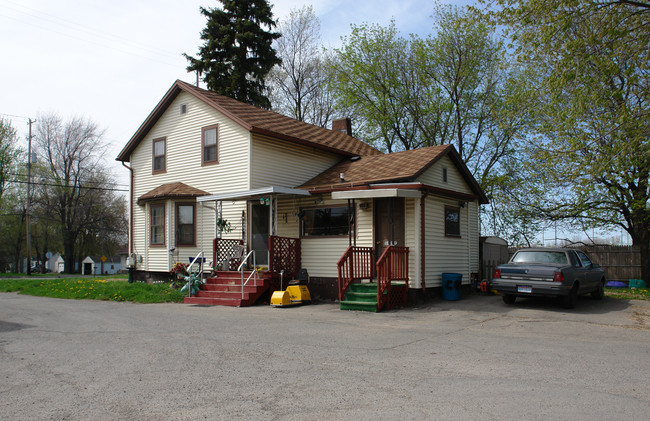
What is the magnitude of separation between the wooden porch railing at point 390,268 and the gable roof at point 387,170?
89.5 inches

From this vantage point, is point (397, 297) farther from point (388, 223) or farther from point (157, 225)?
point (157, 225)

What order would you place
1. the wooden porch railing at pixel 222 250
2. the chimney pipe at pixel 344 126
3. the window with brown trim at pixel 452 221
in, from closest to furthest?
the window with brown trim at pixel 452 221
the wooden porch railing at pixel 222 250
the chimney pipe at pixel 344 126

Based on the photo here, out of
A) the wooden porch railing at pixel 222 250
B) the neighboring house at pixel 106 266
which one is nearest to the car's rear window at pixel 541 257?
the wooden porch railing at pixel 222 250

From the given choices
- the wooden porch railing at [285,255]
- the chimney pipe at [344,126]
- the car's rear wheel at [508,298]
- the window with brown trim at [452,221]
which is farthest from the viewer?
the chimney pipe at [344,126]

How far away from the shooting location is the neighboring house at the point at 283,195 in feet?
47.5

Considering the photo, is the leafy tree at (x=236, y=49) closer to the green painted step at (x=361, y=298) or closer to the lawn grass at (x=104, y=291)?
the lawn grass at (x=104, y=291)

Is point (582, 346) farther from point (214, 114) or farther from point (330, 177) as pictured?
point (214, 114)

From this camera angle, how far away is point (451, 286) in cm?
1459

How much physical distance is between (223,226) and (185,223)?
7.06ft

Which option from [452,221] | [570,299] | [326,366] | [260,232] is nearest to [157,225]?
[260,232]

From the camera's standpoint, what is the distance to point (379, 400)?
→ 521 cm

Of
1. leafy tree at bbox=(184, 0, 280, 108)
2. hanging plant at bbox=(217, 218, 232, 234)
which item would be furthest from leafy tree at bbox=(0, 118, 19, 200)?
hanging plant at bbox=(217, 218, 232, 234)

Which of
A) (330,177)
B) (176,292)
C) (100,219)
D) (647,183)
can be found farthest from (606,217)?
(100,219)

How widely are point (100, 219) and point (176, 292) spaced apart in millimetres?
37583
